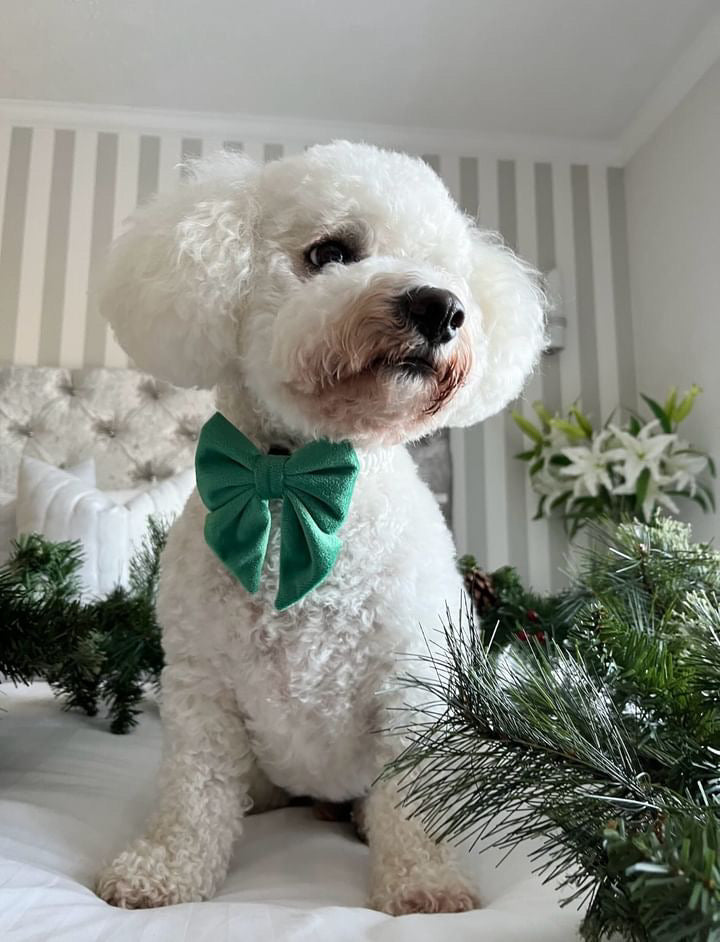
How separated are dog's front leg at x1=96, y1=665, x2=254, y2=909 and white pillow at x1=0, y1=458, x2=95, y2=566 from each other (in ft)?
3.65

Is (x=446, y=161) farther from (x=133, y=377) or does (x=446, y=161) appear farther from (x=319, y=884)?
(x=319, y=884)

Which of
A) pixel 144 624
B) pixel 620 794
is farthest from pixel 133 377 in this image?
pixel 620 794

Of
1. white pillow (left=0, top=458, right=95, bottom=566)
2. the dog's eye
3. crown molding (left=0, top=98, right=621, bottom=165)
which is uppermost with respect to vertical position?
crown molding (left=0, top=98, right=621, bottom=165)

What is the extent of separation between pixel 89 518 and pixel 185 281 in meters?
1.02

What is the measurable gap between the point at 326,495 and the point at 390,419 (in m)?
0.11

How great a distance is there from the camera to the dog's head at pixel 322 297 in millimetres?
744

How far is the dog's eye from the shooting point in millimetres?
849

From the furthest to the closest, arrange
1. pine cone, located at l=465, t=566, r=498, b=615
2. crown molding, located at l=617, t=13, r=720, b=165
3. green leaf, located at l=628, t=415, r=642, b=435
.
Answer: green leaf, located at l=628, t=415, r=642, b=435 → crown molding, located at l=617, t=13, r=720, b=165 → pine cone, located at l=465, t=566, r=498, b=615

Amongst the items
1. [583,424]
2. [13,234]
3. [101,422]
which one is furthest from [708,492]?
[13,234]

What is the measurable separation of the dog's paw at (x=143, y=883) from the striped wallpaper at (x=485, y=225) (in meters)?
2.06

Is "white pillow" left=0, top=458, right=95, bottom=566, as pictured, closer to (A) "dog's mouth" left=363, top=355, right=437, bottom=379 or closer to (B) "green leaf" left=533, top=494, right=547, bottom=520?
(A) "dog's mouth" left=363, top=355, right=437, bottom=379

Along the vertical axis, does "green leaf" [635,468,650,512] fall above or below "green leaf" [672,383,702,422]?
below

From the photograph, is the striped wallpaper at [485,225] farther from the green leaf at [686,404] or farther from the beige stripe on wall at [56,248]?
the green leaf at [686,404]

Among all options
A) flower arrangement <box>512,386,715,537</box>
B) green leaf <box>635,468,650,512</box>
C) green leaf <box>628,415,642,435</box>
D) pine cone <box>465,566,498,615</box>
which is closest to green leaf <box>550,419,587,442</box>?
flower arrangement <box>512,386,715,537</box>
